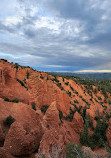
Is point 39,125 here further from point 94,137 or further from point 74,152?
point 94,137

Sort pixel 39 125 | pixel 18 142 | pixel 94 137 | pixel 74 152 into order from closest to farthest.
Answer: pixel 18 142, pixel 74 152, pixel 39 125, pixel 94 137

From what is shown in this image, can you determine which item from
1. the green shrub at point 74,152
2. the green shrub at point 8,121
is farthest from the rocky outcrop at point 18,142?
the green shrub at point 74,152

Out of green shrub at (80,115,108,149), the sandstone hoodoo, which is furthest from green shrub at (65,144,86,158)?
green shrub at (80,115,108,149)

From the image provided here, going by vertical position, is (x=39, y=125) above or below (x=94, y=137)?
above

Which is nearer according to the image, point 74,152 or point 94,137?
point 74,152

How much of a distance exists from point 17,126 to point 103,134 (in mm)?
14283

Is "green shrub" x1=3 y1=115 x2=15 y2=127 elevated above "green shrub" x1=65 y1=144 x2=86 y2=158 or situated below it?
above

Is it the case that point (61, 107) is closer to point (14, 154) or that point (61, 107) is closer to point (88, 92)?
point (14, 154)

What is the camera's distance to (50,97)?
16.8m

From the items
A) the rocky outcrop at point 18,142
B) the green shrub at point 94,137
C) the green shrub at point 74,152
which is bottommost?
the green shrub at point 94,137

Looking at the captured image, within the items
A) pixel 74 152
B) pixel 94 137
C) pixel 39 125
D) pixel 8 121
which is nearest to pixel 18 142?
pixel 39 125

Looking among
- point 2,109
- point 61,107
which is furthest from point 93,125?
point 2,109

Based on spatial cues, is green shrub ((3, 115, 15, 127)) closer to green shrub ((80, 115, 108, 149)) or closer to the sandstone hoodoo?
the sandstone hoodoo

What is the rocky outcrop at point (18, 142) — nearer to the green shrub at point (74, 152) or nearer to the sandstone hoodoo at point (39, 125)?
the sandstone hoodoo at point (39, 125)
